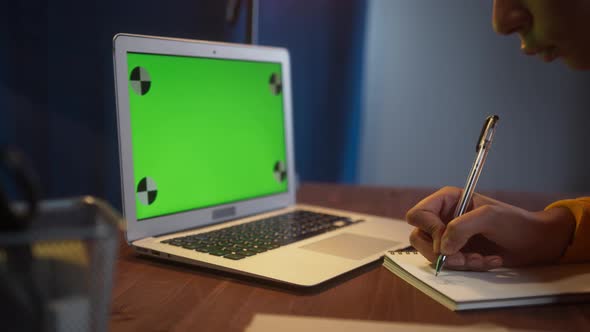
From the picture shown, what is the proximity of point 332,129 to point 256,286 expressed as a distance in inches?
77.1

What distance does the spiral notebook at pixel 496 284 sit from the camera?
0.59 metres

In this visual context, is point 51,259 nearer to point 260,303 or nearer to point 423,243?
point 260,303

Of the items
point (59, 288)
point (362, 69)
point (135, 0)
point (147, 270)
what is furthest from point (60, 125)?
point (362, 69)

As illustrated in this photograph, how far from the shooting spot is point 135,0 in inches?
56.9

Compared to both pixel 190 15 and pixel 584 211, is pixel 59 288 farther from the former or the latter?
pixel 190 15

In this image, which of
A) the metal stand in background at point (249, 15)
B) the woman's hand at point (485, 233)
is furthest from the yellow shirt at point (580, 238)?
the metal stand in background at point (249, 15)

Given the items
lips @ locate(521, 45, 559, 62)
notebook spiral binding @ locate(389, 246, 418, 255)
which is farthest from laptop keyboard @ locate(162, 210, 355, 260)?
lips @ locate(521, 45, 559, 62)

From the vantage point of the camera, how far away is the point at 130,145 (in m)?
0.81

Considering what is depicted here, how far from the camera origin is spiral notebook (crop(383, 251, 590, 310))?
0.59 m

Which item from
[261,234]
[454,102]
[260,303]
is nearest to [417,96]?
[454,102]

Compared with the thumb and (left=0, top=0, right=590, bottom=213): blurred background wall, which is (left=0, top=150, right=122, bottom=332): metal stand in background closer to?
the thumb

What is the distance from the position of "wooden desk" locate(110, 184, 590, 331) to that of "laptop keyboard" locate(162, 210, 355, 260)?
5 centimetres

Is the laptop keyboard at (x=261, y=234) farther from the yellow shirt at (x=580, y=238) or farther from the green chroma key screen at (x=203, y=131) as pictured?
the yellow shirt at (x=580, y=238)

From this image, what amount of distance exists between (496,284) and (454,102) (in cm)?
199
